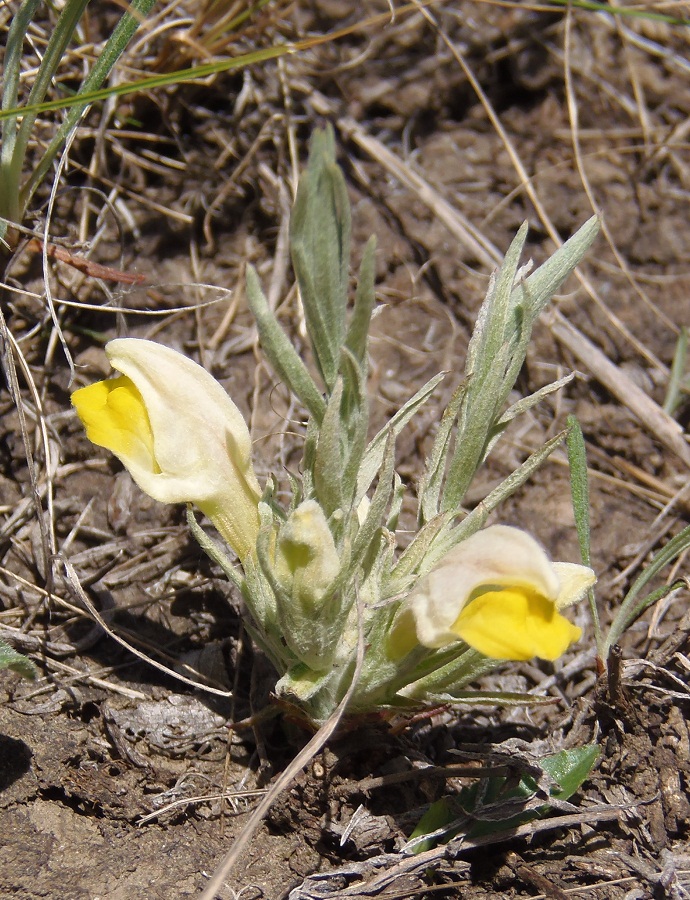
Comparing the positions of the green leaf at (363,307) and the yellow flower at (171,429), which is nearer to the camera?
the green leaf at (363,307)

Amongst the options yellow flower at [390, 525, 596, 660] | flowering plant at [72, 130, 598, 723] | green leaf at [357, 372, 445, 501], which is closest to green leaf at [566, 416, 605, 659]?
flowering plant at [72, 130, 598, 723]

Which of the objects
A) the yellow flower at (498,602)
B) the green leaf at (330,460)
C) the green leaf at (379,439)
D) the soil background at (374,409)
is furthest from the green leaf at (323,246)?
the soil background at (374,409)

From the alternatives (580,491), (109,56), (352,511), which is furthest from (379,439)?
(109,56)

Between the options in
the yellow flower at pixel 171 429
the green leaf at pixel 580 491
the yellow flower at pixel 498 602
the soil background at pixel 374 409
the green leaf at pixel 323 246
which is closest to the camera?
the green leaf at pixel 323 246

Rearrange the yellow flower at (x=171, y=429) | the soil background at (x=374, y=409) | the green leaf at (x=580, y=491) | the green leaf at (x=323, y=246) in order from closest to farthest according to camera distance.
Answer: the green leaf at (x=323, y=246) → the yellow flower at (x=171, y=429) → the soil background at (x=374, y=409) → the green leaf at (x=580, y=491)

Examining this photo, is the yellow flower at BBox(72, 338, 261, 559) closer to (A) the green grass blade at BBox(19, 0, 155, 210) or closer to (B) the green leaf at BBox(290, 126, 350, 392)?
(B) the green leaf at BBox(290, 126, 350, 392)

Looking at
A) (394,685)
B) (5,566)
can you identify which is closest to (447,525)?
(394,685)

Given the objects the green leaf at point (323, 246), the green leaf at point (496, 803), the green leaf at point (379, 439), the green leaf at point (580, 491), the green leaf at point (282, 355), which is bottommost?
the green leaf at point (496, 803)

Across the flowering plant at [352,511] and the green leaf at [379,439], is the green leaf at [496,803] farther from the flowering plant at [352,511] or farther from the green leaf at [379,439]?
the green leaf at [379,439]

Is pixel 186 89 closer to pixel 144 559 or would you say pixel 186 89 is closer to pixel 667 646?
pixel 144 559

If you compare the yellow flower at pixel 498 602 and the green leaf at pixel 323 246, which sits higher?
the green leaf at pixel 323 246
